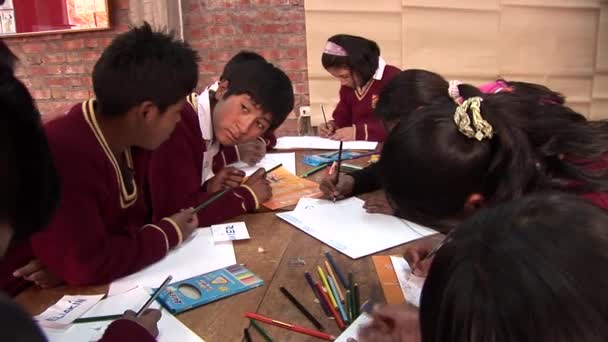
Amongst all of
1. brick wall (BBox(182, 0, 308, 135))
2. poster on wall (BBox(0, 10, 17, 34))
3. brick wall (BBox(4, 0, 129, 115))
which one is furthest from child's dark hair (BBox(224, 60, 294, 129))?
poster on wall (BBox(0, 10, 17, 34))

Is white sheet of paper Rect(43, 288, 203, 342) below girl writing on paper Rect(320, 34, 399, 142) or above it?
below

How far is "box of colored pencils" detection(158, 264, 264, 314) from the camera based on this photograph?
918 millimetres

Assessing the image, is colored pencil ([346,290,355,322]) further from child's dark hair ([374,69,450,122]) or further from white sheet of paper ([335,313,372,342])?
child's dark hair ([374,69,450,122])

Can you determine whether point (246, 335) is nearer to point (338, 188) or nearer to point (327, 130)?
point (338, 188)

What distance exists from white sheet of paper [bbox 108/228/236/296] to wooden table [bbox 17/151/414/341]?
3 centimetres

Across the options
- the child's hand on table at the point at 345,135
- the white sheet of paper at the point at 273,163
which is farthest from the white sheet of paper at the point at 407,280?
the child's hand on table at the point at 345,135

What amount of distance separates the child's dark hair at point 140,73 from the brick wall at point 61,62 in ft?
7.26

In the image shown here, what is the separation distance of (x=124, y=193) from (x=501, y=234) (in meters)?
0.96

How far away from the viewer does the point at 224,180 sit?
1708mm

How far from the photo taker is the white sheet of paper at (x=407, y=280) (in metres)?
0.96

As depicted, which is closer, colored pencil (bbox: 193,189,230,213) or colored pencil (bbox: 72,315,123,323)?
colored pencil (bbox: 72,315,123,323)

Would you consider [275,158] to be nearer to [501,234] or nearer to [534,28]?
[501,234]

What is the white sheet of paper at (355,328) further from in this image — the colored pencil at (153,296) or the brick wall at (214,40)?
the brick wall at (214,40)

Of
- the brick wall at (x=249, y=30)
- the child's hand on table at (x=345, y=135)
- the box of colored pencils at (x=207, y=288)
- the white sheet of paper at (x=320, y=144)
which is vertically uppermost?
the brick wall at (x=249, y=30)
